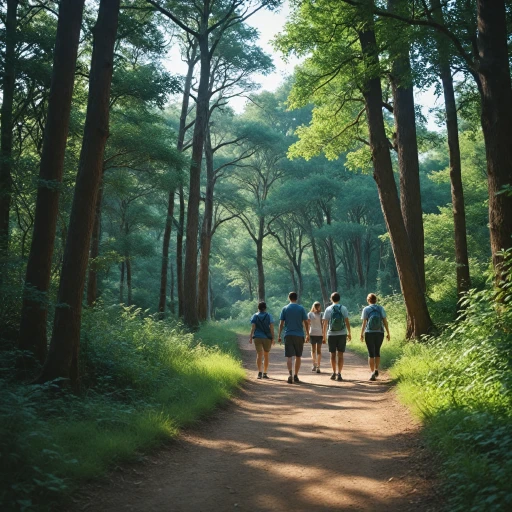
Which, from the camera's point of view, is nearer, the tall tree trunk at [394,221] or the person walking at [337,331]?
the person walking at [337,331]

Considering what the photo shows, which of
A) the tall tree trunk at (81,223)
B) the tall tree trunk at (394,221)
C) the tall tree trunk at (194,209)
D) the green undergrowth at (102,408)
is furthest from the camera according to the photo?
the tall tree trunk at (194,209)

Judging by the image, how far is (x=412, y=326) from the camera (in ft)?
41.2

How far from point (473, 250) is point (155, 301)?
86.5ft

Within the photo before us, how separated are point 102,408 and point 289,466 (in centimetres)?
268

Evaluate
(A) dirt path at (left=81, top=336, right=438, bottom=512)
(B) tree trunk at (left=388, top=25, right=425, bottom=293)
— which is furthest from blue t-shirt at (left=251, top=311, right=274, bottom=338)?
(B) tree trunk at (left=388, top=25, right=425, bottom=293)

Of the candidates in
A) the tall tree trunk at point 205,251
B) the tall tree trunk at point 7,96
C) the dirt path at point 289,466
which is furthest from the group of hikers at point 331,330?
the tall tree trunk at point 205,251

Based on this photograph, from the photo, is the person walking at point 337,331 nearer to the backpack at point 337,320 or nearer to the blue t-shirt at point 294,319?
the backpack at point 337,320

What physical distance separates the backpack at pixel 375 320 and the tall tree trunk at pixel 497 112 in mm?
3996

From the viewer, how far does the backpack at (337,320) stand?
461 inches

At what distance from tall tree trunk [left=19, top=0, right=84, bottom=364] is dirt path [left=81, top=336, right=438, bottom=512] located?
3.26 metres

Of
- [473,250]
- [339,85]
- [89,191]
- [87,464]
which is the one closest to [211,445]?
[87,464]

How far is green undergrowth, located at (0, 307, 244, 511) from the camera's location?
4.27m

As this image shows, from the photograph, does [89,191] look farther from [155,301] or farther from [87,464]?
[155,301]

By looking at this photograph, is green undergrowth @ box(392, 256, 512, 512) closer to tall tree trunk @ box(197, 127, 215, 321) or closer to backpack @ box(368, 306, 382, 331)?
backpack @ box(368, 306, 382, 331)
